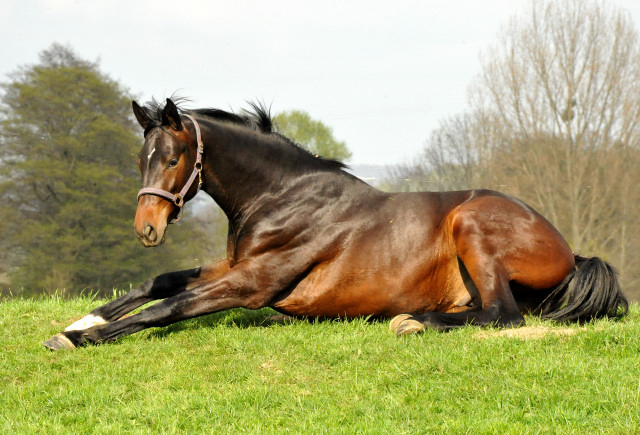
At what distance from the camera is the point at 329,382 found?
410 cm

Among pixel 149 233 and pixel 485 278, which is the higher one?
pixel 149 233

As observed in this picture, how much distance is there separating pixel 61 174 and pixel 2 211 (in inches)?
118

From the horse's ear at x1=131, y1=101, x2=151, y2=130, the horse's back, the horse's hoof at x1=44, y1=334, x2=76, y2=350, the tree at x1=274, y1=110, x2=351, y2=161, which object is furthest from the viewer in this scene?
the tree at x1=274, y1=110, x2=351, y2=161

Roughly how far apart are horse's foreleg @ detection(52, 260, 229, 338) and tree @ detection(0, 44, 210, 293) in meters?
18.4

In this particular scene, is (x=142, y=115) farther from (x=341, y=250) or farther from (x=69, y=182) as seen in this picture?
(x=69, y=182)

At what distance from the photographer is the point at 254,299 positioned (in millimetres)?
5555

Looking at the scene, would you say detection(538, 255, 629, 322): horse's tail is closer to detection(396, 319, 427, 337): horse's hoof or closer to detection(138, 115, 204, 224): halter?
detection(396, 319, 427, 337): horse's hoof

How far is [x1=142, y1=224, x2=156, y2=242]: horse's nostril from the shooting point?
5121 millimetres

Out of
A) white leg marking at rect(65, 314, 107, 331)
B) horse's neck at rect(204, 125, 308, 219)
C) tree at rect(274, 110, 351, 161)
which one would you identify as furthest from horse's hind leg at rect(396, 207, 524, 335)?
tree at rect(274, 110, 351, 161)

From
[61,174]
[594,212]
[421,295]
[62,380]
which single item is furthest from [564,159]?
[62,380]

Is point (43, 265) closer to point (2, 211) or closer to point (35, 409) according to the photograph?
point (2, 211)

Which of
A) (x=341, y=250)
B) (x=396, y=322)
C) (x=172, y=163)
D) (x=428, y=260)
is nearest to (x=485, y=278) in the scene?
(x=428, y=260)

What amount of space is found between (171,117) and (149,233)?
3.47 ft

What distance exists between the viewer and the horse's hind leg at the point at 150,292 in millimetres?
5590
